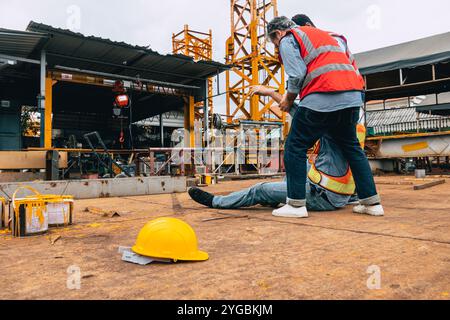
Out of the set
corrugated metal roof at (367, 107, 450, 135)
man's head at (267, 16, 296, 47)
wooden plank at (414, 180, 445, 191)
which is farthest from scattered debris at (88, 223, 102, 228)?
corrugated metal roof at (367, 107, 450, 135)

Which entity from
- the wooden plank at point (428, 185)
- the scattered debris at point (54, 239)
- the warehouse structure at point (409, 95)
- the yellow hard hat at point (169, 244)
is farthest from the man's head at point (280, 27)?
the warehouse structure at point (409, 95)

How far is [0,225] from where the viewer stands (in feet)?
9.09

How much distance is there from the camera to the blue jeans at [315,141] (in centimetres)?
266

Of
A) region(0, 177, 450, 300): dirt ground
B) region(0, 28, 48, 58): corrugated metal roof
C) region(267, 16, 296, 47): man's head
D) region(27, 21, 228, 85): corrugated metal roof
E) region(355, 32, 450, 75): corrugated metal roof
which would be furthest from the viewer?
region(355, 32, 450, 75): corrugated metal roof

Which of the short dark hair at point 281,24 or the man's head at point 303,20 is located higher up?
the man's head at point 303,20

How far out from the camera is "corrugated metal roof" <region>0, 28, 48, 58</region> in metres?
8.70

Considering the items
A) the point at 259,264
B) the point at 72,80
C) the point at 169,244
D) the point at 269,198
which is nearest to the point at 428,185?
the point at 269,198

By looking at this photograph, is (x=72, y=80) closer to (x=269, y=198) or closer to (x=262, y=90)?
(x=262, y=90)

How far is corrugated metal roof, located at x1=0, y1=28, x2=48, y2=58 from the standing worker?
28.2ft

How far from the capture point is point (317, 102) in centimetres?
260

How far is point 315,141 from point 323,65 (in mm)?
624

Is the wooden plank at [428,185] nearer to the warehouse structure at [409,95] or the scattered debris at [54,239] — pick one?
the warehouse structure at [409,95]

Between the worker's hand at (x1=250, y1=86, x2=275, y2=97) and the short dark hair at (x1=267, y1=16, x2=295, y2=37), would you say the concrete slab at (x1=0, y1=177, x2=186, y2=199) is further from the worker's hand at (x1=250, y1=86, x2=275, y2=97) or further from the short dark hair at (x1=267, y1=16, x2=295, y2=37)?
the short dark hair at (x1=267, y1=16, x2=295, y2=37)

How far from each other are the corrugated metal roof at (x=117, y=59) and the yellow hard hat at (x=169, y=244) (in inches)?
374
